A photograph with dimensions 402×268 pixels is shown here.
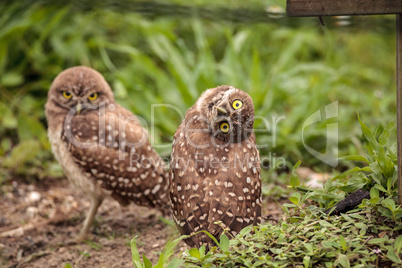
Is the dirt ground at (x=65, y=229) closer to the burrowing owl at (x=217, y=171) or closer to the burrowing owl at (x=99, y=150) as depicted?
the burrowing owl at (x=99, y=150)

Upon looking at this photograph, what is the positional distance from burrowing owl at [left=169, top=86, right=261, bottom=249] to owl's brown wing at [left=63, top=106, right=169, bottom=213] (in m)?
1.01

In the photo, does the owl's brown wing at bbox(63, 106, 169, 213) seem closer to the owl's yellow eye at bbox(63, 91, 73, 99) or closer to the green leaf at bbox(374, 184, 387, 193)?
the owl's yellow eye at bbox(63, 91, 73, 99)

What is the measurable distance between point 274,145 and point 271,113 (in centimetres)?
63

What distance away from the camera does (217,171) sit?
3.21 meters

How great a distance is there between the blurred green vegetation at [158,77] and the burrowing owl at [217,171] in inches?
80.5

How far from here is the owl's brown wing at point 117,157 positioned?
14.1 ft

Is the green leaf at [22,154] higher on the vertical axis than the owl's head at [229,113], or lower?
lower

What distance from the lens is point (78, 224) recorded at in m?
4.72

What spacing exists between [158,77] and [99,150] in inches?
83.0

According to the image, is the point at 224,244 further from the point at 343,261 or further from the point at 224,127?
the point at 224,127

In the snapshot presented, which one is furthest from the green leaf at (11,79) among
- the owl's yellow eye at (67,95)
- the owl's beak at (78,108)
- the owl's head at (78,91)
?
the owl's beak at (78,108)

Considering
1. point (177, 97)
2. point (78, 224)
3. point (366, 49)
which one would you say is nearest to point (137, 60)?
point (177, 97)

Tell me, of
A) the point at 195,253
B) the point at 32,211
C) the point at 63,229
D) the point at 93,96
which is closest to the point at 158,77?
the point at 93,96

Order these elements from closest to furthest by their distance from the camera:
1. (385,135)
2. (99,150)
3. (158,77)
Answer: (385,135) < (99,150) < (158,77)
